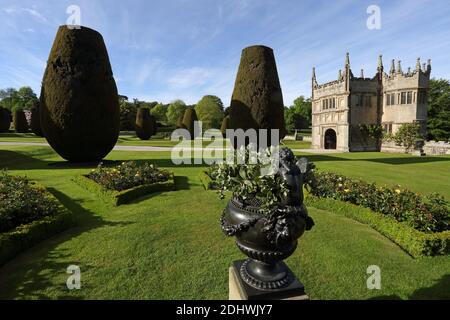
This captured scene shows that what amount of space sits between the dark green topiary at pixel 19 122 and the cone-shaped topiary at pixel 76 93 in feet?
148

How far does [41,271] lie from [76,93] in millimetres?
15123

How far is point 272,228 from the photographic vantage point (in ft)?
10.9

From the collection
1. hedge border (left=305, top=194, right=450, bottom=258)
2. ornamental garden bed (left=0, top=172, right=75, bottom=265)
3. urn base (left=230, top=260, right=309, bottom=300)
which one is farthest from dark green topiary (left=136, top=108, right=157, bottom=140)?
urn base (left=230, top=260, right=309, bottom=300)

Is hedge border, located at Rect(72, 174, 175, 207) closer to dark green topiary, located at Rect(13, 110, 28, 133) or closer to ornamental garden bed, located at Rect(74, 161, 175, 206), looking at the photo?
ornamental garden bed, located at Rect(74, 161, 175, 206)

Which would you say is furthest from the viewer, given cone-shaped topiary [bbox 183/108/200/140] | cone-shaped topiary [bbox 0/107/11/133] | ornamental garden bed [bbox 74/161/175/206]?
cone-shaped topiary [bbox 183/108/200/140]

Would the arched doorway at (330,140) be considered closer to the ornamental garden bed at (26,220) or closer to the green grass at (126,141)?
the green grass at (126,141)

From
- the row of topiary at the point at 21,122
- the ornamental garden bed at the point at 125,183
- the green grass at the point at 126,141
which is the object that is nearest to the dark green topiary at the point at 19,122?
the row of topiary at the point at 21,122

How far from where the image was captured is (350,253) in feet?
22.3

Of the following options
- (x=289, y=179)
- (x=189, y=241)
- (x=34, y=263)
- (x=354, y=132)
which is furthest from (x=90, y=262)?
(x=354, y=132)

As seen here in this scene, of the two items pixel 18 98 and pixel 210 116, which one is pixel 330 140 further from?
pixel 18 98

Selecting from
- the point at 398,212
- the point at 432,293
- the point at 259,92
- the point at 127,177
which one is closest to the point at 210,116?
the point at 259,92

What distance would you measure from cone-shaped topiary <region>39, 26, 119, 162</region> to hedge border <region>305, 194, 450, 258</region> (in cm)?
1651

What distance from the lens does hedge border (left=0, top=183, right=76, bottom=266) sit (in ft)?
19.9
